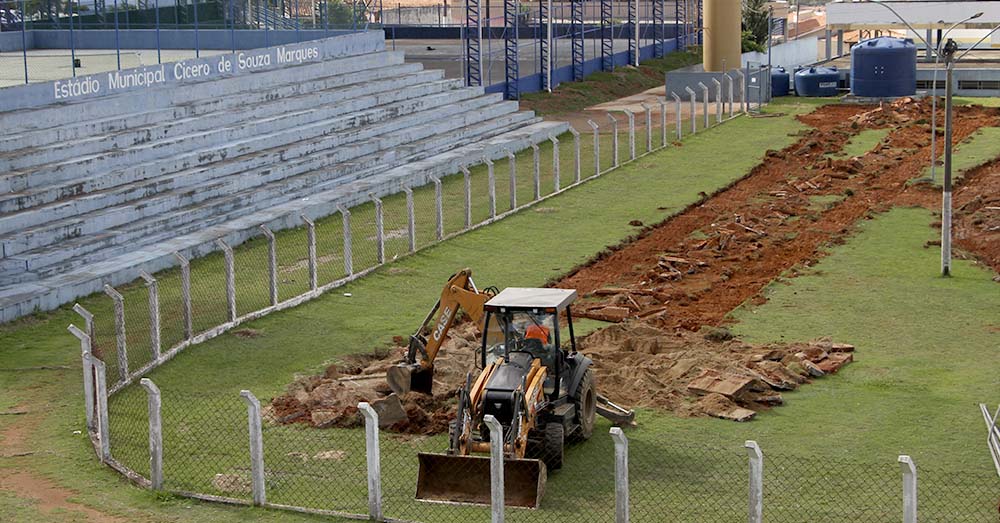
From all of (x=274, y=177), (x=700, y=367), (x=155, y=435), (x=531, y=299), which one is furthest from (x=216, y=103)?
(x=155, y=435)

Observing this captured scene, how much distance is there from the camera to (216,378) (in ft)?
72.1

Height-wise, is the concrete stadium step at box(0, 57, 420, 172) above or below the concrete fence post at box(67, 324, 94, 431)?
above

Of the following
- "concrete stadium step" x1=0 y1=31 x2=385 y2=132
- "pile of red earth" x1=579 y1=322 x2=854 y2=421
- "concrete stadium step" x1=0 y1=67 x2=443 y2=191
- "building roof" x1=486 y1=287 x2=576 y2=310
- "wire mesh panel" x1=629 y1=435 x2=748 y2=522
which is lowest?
"wire mesh panel" x1=629 y1=435 x2=748 y2=522

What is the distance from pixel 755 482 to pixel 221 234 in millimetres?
19143

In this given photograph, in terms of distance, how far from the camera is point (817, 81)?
59500 millimetres

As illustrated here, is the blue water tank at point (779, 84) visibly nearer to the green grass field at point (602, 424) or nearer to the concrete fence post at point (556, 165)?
the concrete fence post at point (556, 165)

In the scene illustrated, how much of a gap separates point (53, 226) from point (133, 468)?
12.3m

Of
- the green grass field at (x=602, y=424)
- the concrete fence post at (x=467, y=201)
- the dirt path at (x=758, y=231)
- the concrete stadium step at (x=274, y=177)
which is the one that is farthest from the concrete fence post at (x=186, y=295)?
the concrete fence post at (x=467, y=201)

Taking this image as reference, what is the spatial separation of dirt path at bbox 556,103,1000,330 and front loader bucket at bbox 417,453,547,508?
30.0 ft

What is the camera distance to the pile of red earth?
20250 millimetres

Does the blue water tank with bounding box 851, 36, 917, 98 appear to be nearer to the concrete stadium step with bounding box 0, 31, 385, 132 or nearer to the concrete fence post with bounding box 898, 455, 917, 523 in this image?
the concrete stadium step with bounding box 0, 31, 385, 132

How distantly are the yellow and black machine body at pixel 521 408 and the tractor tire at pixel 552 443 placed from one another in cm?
1

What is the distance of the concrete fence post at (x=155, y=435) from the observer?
16.6m

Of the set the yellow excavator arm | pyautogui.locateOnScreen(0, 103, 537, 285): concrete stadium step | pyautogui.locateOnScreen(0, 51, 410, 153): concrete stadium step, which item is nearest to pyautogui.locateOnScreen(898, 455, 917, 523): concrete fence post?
the yellow excavator arm
